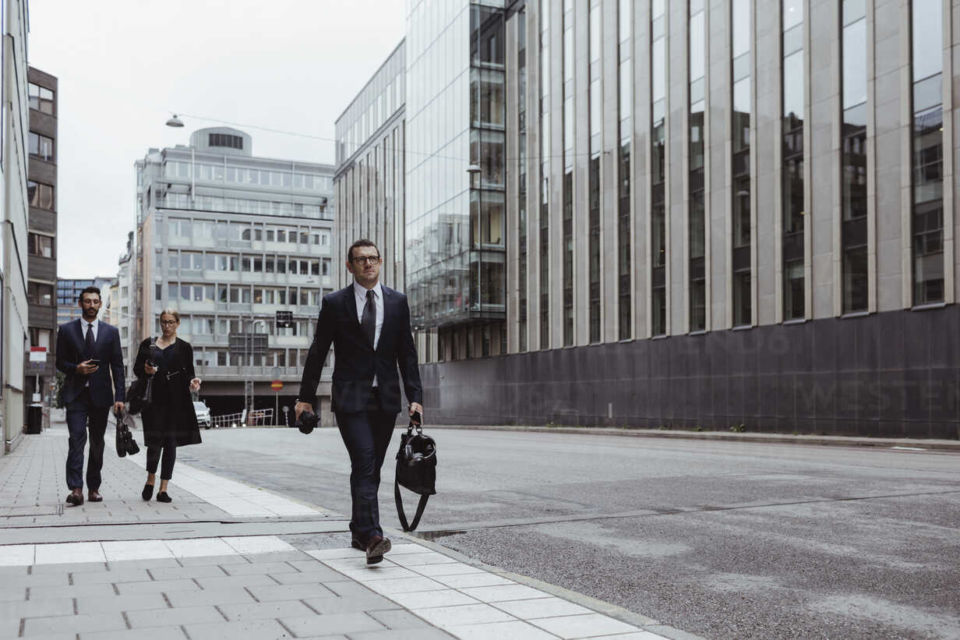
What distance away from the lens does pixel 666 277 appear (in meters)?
33.6

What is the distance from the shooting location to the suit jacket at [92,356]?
29.8 feet

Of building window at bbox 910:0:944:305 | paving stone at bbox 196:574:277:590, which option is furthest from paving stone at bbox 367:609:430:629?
building window at bbox 910:0:944:305

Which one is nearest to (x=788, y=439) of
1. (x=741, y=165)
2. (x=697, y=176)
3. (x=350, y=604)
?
(x=741, y=165)

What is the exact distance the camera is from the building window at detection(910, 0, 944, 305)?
23266mm

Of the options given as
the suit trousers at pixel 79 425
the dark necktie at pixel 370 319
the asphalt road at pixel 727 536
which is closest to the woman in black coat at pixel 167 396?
the suit trousers at pixel 79 425

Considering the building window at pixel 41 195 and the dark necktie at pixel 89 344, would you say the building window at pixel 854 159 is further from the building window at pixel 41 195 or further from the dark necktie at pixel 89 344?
the building window at pixel 41 195

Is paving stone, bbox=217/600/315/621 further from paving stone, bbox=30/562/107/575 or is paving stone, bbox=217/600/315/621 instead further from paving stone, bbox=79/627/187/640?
paving stone, bbox=30/562/107/575

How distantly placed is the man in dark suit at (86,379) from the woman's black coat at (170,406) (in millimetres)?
281

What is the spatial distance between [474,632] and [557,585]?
1.36m

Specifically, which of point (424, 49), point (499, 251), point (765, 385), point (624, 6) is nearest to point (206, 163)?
point (424, 49)

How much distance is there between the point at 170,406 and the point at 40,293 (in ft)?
165

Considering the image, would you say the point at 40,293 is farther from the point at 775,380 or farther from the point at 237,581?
the point at 237,581

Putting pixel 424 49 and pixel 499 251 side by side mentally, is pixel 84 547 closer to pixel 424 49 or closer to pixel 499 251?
pixel 499 251

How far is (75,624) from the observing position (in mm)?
4273
